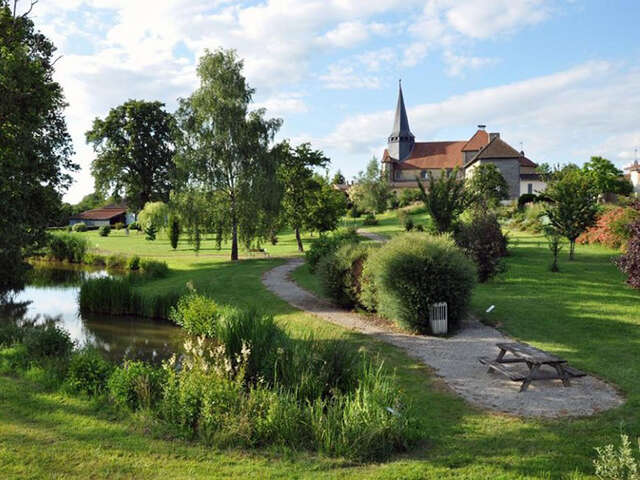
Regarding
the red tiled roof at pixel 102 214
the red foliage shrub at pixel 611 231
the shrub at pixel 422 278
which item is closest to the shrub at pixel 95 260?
the shrub at pixel 422 278

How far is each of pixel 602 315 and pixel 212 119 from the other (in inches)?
834

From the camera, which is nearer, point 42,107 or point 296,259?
point 42,107

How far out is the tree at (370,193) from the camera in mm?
61125

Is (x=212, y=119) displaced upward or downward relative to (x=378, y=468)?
upward

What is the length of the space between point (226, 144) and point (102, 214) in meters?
57.6

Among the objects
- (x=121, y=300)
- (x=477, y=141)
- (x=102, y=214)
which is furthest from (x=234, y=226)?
(x=477, y=141)

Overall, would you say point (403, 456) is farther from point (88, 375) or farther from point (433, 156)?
point (433, 156)

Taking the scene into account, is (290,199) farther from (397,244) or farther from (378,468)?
(378,468)

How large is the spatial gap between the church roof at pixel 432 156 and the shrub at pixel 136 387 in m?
80.4

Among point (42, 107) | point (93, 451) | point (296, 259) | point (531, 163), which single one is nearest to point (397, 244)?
point (93, 451)

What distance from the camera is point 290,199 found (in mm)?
31438

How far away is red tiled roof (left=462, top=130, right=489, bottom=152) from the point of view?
7875cm

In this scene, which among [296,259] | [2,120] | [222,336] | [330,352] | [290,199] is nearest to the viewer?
[330,352]

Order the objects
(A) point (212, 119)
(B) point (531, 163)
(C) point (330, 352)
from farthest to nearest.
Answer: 1. (B) point (531, 163)
2. (A) point (212, 119)
3. (C) point (330, 352)
